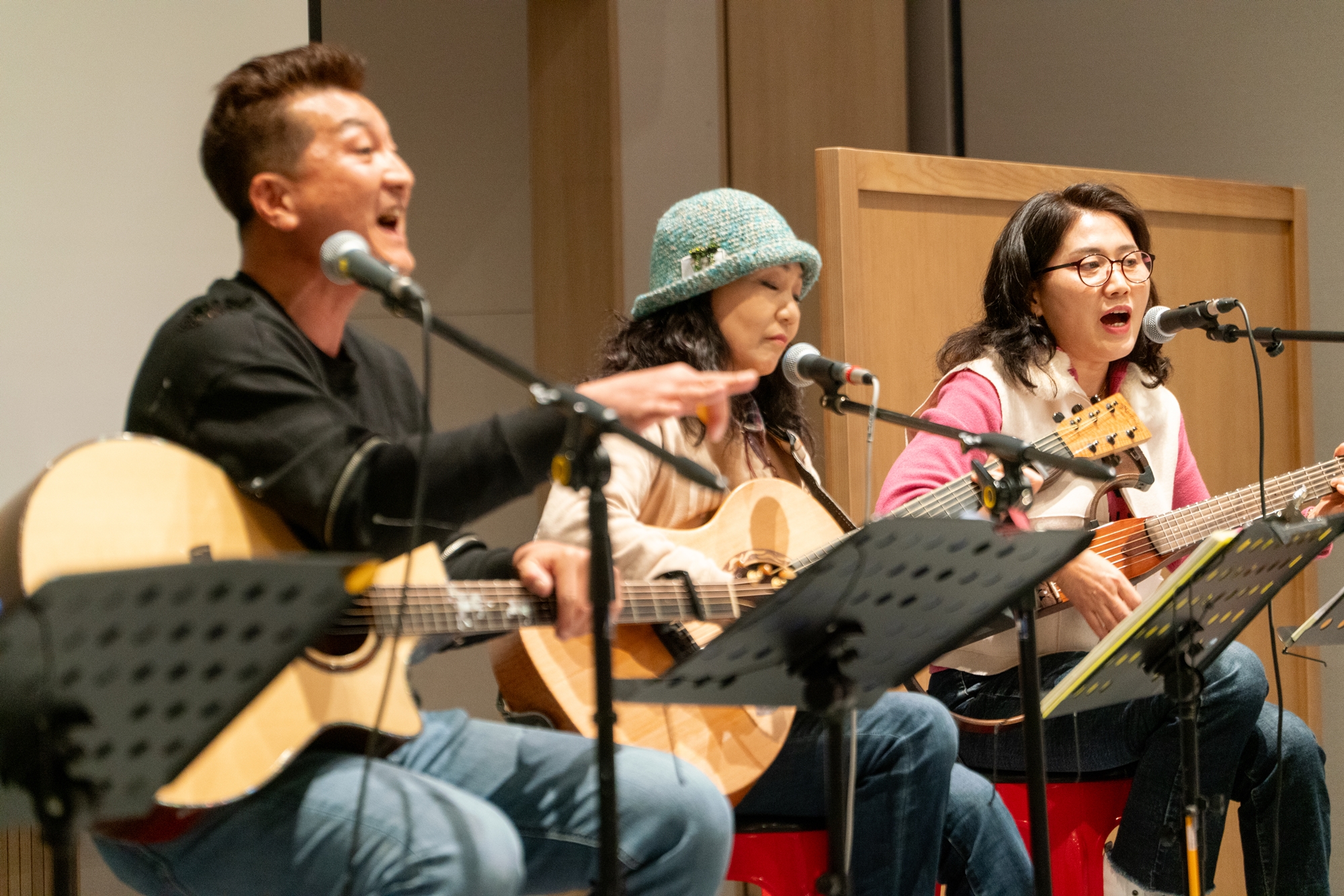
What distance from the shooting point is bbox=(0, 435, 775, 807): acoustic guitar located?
5.17 feet

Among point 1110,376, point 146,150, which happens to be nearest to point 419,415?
point 146,150

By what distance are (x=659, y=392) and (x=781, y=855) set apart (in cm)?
106

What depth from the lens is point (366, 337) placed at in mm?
2184

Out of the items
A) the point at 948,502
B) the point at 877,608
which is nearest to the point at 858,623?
the point at 877,608

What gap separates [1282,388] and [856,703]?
9.93 feet

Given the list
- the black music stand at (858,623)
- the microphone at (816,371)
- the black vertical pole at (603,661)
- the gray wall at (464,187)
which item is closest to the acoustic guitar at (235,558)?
the black vertical pole at (603,661)

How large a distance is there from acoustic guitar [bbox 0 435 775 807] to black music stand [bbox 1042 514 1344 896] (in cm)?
85

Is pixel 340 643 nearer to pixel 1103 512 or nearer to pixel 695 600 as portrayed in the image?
pixel 695 600

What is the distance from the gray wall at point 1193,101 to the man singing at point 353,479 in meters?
2.76

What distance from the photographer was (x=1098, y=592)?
8.69ft

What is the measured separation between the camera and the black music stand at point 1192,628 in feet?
6.45

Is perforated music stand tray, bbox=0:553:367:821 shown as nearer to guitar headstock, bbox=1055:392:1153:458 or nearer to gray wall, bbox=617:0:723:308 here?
guitar headstock, bbox=1055:392:1153:458

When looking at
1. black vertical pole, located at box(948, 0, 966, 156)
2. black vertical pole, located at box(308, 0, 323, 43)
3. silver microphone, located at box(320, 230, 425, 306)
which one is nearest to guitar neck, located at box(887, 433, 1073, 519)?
silver microphone, located at box(320, 230, 425, 306)

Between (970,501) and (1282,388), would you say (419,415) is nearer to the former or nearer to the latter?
(970,501)
